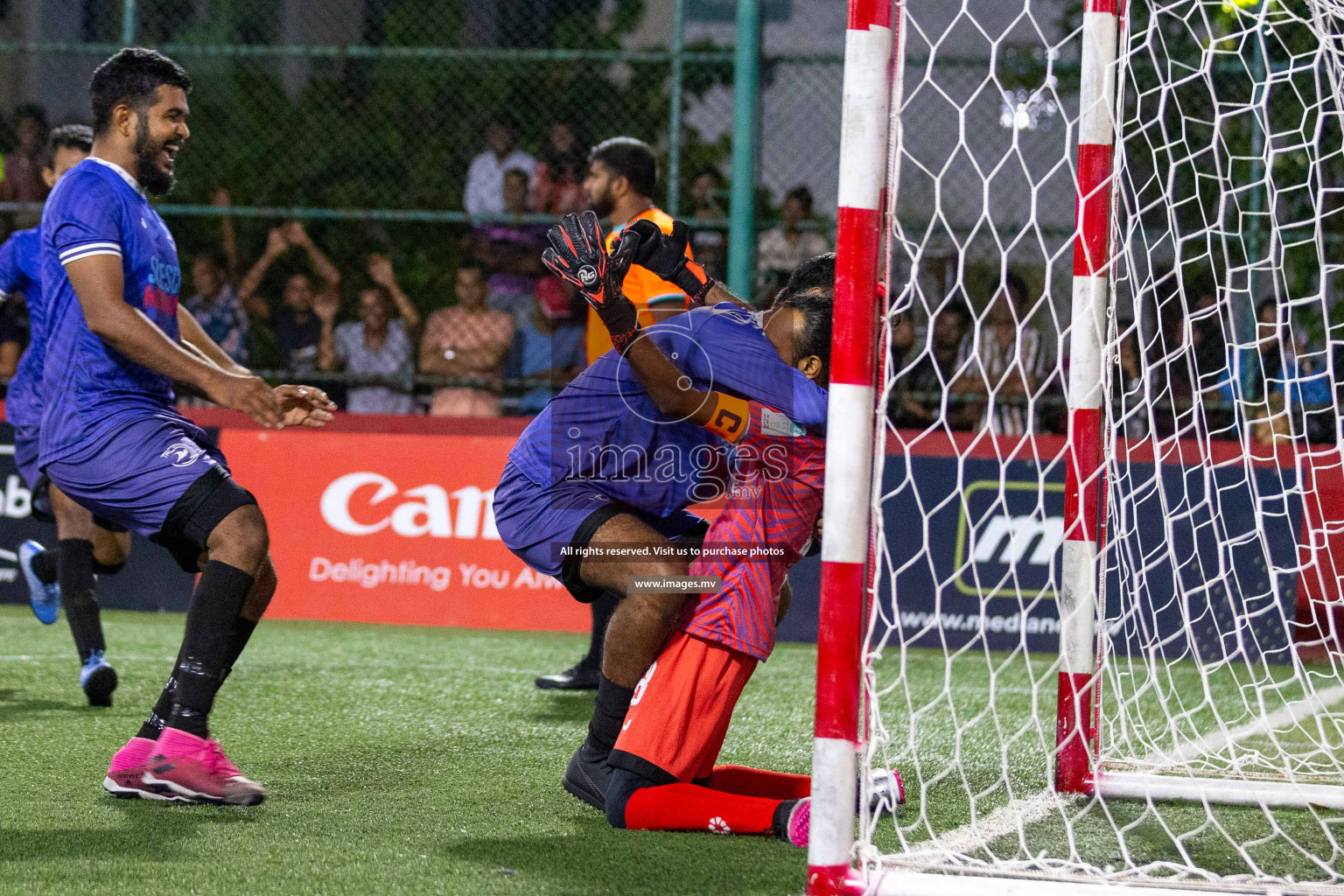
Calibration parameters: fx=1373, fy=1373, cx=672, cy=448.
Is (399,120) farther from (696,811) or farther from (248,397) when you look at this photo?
(696,811)

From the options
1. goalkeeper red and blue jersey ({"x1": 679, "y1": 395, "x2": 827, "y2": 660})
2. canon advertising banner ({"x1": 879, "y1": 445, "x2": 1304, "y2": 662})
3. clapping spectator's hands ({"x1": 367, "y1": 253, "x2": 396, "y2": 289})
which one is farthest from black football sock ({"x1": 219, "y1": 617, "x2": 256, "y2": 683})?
clapping spectator's hands ({"x1": 367, "y1": 253, "x2": 396, "y2": 289})

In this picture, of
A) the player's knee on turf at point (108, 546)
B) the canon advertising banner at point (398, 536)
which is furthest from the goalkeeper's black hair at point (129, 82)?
the canon advertising banner at point (398, 536)

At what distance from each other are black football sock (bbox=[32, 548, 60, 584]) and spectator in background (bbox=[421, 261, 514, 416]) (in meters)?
2.74

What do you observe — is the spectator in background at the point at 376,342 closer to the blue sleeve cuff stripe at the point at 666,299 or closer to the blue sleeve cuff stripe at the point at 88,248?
the blue sleeve cuff stripe at the point at 666,299

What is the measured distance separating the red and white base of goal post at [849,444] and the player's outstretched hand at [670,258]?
77 centimetres

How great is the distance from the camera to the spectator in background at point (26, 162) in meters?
9.05

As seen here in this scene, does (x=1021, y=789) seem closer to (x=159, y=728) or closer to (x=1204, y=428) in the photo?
(x=159, y=728)

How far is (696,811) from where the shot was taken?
3.25 m

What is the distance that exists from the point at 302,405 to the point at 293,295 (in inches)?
221

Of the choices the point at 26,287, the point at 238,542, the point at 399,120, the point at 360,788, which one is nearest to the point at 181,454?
the point at 238,542

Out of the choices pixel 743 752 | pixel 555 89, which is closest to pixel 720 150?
pixel 555 89

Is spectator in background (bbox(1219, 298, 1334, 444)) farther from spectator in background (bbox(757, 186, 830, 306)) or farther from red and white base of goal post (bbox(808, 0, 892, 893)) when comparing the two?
red and white base of goal post (bbox(808, 0, 892, 893))

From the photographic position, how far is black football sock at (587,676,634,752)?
3504 mm

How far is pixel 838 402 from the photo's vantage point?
2.72 meters
